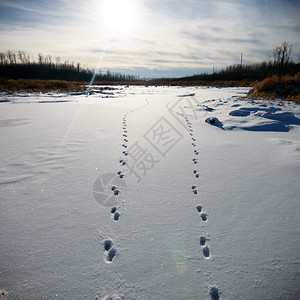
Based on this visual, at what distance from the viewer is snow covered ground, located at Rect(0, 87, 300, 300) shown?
1.38 meters

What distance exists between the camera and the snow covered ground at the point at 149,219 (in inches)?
54.4

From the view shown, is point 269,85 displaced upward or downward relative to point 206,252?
upward

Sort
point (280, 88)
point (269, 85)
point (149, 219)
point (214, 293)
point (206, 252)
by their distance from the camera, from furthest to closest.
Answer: point (269, 85) → point (280, 88) → point (149, 219) → point (206, 252) → point (214, 293)

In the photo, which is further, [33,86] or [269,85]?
[33,86]

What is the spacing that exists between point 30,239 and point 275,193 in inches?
109

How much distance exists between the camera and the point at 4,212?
2.07 metres

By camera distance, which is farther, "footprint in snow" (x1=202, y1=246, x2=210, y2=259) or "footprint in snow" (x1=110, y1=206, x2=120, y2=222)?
"footprint in snow" (x1=110, y1=206, x2=120, y2=222)

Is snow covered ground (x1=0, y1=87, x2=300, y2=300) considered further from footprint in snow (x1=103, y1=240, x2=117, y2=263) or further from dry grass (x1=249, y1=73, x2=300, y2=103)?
dry grass (x1=249, y1=73, x2=300, y2=103)

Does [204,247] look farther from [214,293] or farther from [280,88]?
[280,88]

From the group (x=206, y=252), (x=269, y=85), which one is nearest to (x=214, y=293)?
(x=206, y=252)

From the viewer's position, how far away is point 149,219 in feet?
6.65

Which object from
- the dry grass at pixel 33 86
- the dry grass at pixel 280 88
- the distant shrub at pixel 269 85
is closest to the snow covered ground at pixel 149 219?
the dry grass at pixel 280 88

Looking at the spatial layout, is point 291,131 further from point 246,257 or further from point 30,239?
point 30,239

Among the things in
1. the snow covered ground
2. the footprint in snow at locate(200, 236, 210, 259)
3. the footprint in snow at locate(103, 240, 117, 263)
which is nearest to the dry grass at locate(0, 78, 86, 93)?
the snow covered ground
